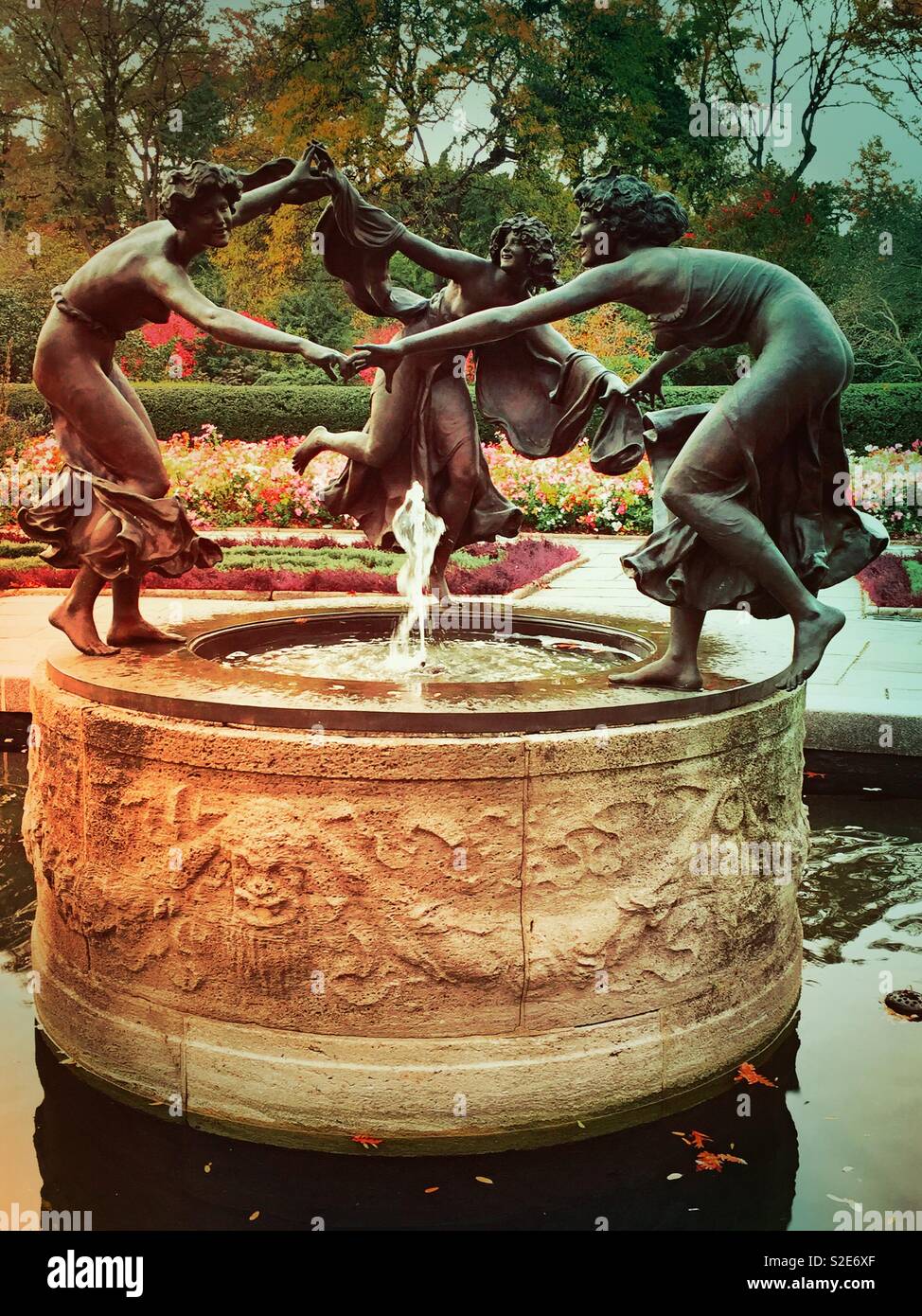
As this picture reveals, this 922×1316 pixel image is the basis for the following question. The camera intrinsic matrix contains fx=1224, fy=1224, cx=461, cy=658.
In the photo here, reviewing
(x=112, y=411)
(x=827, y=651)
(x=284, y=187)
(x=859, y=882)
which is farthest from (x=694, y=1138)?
(x=827, y=651)

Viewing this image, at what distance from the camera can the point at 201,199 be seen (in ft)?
12.8

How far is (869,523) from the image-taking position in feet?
12.4

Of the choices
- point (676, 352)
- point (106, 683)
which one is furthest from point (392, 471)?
point (106, 683)

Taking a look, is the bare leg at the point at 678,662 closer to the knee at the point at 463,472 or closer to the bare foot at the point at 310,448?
the knee at the point at 463,472

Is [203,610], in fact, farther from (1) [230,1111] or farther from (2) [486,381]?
(1) [230,1111]

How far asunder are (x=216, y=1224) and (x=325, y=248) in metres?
3.70

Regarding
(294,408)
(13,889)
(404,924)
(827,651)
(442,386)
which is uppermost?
(294,408)

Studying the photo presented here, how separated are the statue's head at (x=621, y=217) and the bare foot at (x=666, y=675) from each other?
123 cm

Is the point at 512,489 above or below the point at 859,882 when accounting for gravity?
above

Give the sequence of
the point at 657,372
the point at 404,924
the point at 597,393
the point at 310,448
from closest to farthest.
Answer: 1. the point at 404,924
2. the point at 657,372
3. the point at 597,393
4. the point at 310,448

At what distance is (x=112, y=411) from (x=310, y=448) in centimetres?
125

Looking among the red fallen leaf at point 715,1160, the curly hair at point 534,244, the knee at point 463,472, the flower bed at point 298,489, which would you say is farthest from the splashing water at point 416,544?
the flower bed at point 298,489

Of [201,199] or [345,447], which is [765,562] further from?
[345,447]

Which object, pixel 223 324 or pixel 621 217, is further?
pixel 223 324
